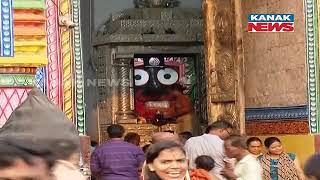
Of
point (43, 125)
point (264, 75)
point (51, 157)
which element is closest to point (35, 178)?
point (51, 157)

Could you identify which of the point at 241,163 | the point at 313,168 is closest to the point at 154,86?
the point at 241,163

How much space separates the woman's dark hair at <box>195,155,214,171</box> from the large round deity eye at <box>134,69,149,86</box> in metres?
9.08

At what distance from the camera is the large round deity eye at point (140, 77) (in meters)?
16.7

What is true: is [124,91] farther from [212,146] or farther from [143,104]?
[212,146]

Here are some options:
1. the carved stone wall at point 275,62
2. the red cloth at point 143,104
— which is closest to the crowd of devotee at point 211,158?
the carved stone wall at point 275,62

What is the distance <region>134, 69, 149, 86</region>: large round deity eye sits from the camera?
16.7 metres

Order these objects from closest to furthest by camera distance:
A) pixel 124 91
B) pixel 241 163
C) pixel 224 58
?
1. pixel 241 163
2. pixel 224 58
3. pixel 124 91

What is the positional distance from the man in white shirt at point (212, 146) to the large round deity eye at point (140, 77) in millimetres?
7964

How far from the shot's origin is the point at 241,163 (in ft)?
23.5

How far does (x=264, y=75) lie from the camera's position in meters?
13.0

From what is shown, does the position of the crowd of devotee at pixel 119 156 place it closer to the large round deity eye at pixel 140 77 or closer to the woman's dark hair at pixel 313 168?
the woman's dark hair at pixel 313 168

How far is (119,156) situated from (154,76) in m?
8.72

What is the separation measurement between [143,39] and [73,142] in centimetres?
1387

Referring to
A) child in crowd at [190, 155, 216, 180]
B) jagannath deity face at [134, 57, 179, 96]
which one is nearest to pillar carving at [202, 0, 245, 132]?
jagannath deity face at [134, 57, 179, 96]
